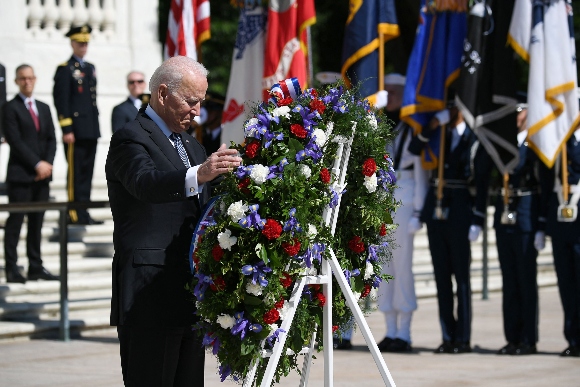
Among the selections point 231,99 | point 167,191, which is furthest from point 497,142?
point 167,191

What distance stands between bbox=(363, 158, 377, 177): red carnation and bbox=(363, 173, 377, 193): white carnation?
18 millimetres

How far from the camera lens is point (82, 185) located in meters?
13.2

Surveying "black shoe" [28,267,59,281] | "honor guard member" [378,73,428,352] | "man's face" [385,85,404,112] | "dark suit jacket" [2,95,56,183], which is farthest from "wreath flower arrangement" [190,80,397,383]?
"dark suit jacket" [2,95,56,183]

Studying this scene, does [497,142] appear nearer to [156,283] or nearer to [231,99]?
[231,99]

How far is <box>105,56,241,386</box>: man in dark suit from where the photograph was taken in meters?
4.83

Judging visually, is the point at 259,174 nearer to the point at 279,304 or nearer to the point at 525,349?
the point at 279,304

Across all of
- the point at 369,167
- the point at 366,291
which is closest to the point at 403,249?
the point at 366,291

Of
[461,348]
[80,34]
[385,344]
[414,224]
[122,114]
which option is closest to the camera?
[461,348]

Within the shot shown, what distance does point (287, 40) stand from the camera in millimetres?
11102

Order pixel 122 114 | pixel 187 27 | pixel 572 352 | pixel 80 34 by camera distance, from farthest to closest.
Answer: pixel 80 34 → pixel 122 114 → pixel 187 27 → pixel 572 352

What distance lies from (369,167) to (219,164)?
803 millimetres

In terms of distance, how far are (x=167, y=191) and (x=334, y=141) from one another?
0.78 metres

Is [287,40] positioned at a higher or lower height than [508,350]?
higher

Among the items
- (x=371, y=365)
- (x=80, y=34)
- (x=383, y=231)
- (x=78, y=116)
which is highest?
(x=80, y=34)
